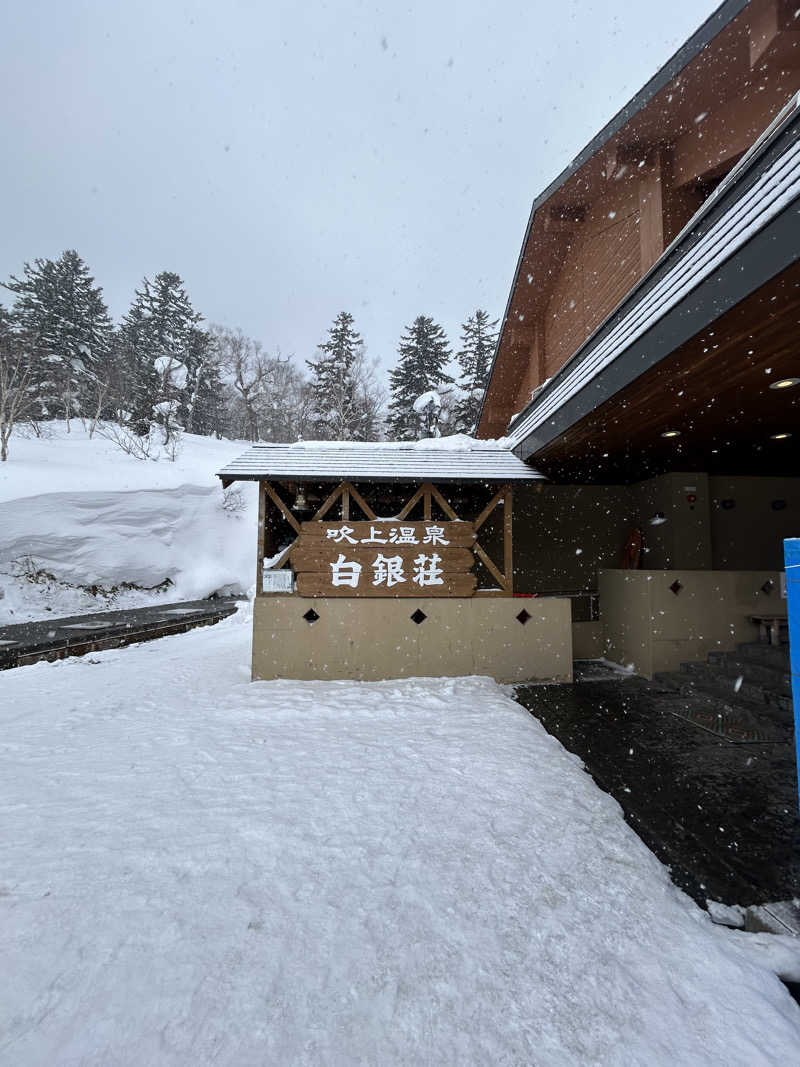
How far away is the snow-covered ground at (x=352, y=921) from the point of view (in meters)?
1.70

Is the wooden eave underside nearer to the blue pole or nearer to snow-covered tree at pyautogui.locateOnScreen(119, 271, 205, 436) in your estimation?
the blue pole

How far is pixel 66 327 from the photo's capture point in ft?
98.1

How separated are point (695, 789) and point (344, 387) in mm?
26001

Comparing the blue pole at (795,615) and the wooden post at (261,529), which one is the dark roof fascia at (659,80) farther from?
the wooden post at (261,529)

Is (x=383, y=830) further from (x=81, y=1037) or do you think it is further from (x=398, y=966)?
(x=81, y=1037)

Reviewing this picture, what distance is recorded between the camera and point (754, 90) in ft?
19.8

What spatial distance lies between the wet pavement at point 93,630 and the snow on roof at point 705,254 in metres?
9.11

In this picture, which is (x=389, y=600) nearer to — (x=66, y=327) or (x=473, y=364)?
(x=473, y=364)

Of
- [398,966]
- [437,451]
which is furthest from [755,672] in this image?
[398,966]

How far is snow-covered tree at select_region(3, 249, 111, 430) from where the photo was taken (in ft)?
90.4

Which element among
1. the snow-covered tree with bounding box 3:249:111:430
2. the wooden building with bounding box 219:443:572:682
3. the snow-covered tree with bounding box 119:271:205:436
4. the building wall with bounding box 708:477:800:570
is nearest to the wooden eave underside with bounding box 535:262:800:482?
the building wall with bounding box 708:477:800:570

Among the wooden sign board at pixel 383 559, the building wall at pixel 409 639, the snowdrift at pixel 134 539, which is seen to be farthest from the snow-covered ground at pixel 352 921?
the snowdrift at pixel 134 539

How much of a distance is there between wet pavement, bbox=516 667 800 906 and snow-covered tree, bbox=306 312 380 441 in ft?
74.4

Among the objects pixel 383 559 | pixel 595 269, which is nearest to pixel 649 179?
pixel 595 269
